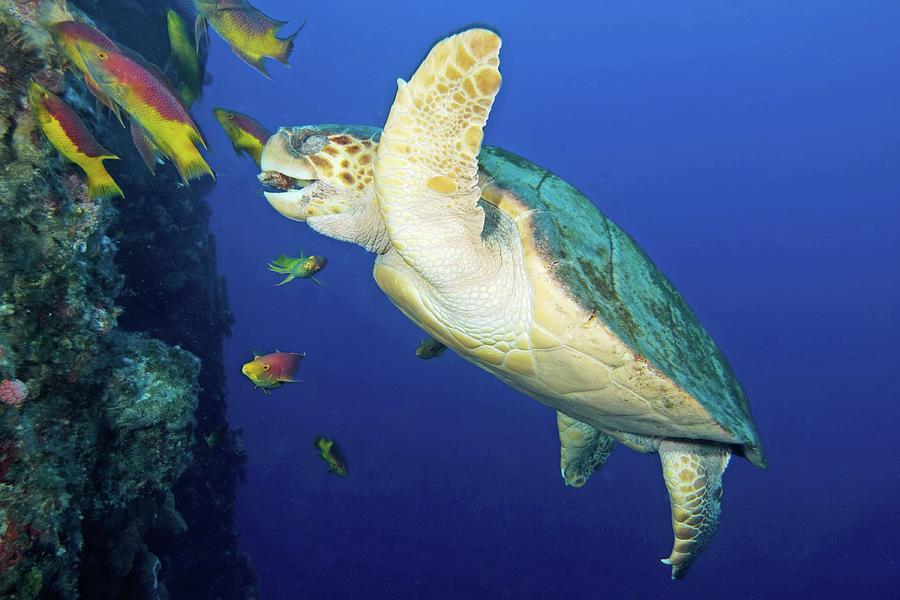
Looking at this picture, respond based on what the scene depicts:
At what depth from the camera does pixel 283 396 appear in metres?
25.1

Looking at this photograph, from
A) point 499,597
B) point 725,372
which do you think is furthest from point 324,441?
point 499,597

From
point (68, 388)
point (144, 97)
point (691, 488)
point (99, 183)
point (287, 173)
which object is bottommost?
Answer: point (691, 488)

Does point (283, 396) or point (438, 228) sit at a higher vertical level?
point (438, 228)

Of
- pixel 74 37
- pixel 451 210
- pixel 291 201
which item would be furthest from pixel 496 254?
pixel 74 37

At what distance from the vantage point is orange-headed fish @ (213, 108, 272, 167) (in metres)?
2.40

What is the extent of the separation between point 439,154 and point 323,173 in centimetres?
75

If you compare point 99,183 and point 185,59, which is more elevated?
point 185,59

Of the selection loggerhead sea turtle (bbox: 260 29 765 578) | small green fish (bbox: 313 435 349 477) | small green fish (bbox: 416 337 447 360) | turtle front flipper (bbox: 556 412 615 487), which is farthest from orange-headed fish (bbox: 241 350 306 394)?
turtle front flipper (bbox: 556 412 615 487)

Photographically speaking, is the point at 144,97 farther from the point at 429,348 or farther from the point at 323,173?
the point at 429,348

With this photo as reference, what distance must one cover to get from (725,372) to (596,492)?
1974 cm

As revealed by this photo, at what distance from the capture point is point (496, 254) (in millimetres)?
2092

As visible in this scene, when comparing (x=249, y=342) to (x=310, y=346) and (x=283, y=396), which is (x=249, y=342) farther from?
(x=283, y=396)

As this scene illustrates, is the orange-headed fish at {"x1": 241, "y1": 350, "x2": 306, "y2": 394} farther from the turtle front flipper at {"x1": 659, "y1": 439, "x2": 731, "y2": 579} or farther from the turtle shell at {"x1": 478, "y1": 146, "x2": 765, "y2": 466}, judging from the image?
the turtle front flipper at {"x1": 659, "y1": 439, "x2": 731, "y2": 579}

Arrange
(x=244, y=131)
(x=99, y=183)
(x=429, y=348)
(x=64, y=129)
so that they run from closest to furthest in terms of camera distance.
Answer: (x=64, y=129) → (x=99, y=183) → (x=244, y=131) → (x=429, y=348)
